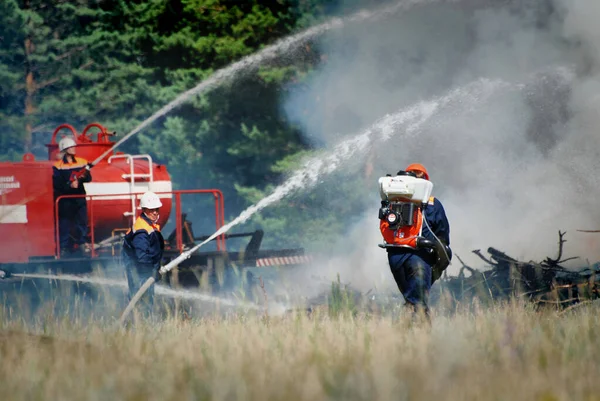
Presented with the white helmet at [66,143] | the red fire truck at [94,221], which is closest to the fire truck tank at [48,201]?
the red fire truck at [94,221]

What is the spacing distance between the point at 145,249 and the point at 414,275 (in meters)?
3.14

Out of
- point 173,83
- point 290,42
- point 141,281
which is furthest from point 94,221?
point 173,83

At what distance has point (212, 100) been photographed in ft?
82.9

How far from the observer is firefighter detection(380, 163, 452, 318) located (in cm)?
884

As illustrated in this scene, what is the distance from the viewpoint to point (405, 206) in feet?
28.8

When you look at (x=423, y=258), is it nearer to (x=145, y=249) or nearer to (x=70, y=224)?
(x=145, y=249)

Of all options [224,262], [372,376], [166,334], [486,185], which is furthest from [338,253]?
[372,376]

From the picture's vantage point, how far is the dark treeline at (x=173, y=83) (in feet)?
80.3

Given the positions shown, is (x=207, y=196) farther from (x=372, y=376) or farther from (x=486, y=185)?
(x=372, y=376)

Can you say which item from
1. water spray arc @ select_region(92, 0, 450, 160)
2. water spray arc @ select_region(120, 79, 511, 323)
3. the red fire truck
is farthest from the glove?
water spray arc @ select_region(92, 0, 450, 160)

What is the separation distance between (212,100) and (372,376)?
65.6ft

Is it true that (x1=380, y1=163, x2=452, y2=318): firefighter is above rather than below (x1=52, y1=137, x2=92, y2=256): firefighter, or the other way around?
below

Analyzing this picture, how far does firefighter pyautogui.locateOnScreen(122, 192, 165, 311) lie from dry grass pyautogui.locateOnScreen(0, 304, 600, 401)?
6.01ft

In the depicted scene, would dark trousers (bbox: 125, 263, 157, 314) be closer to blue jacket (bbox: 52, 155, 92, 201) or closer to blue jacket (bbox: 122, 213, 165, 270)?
blue jacket (bbox: 122, 213, 165, 270)
